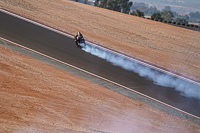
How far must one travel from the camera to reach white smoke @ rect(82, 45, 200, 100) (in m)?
18.1

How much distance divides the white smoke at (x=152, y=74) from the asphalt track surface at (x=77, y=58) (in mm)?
584

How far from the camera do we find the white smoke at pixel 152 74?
18142 millimetres

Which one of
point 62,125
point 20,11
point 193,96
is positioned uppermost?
point 20,11

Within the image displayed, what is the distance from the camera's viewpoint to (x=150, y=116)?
1448 cm

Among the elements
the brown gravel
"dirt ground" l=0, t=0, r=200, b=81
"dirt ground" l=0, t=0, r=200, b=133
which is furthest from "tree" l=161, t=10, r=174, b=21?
the brown gravel

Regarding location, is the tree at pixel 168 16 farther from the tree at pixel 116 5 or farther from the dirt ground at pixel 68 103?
the dirt ground at pixel 68 103

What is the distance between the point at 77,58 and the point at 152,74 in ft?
20.6

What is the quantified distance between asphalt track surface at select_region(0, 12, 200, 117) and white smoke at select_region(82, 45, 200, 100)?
584 mm

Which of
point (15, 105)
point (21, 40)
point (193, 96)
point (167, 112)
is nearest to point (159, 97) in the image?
point (167, 112)

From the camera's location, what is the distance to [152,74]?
19.6 m

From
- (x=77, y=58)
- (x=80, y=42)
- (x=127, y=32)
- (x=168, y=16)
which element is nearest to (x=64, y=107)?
(x=77, y=58)

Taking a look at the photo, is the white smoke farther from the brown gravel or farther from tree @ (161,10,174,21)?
tree @ (161,10,174,21)

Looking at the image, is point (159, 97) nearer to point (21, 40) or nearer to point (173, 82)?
point (173, 82)

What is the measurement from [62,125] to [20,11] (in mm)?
21180
